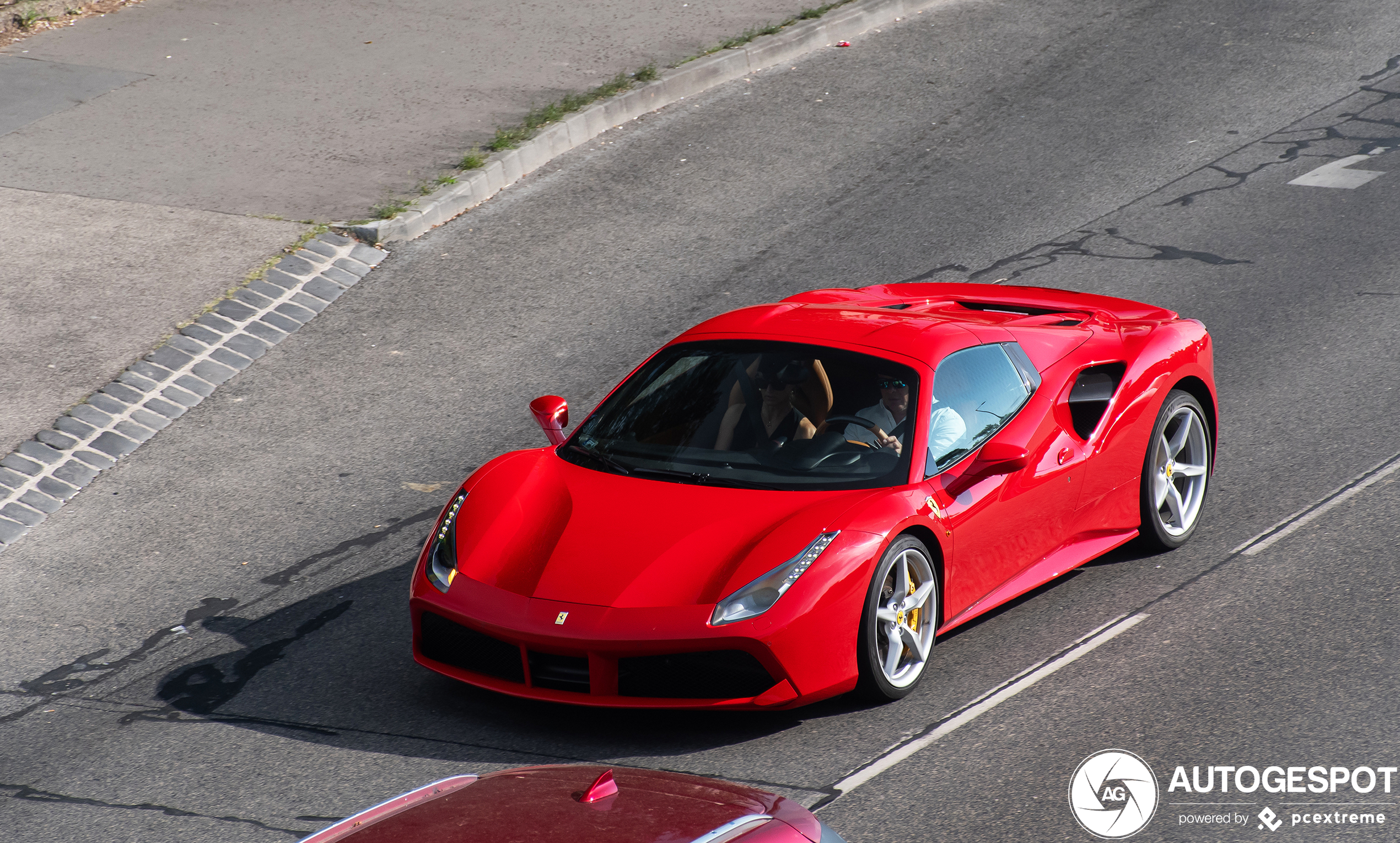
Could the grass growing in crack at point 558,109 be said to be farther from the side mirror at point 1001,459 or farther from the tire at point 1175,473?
the side mirror at point 1001,459

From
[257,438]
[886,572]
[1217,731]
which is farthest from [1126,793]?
[257,438]

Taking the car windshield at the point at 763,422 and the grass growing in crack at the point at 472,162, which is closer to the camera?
the car windshield at the point at 763,422

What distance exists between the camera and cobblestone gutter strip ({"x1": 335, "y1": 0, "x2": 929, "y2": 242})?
466 inches

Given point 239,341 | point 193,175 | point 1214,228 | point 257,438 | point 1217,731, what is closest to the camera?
point 1217,731

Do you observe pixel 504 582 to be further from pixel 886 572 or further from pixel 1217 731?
pixel 1217 731

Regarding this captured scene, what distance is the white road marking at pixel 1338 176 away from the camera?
12.0m

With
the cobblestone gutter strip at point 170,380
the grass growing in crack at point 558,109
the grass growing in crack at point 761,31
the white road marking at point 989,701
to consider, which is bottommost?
the white road marking at point 989,701

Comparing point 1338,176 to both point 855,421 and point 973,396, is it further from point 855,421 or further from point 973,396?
point 855,421

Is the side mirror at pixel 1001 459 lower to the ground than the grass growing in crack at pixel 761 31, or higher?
lower

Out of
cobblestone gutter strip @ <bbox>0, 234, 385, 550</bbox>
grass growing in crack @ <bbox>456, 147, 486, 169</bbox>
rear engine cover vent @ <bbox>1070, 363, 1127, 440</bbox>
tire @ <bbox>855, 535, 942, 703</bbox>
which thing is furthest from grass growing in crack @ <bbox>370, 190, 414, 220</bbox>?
tire @ <bbox>855, 535, 942, 703</bbox>

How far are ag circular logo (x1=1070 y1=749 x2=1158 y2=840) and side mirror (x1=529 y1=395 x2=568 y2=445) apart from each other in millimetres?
2708

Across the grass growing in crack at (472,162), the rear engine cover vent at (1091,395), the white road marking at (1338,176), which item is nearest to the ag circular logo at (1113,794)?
the rear engine cover vent at (1091,395)

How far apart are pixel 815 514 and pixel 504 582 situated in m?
1.21

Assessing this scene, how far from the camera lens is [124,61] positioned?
1450cm
